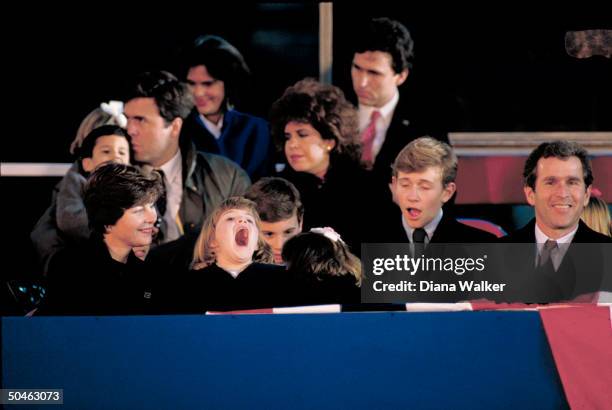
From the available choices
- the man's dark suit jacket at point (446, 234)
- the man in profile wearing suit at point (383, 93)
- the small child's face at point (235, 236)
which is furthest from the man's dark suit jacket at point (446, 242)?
the small child's face at point (235, 236)

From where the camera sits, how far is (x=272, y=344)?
584 centimetres

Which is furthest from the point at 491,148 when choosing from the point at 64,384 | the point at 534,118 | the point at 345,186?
the point at 64,384

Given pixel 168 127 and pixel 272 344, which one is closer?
pixel 272 344

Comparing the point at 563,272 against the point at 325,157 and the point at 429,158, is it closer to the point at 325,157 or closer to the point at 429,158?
the point at 429,158

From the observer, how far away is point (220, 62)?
6117 mm

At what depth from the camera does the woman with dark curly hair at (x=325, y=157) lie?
239 inches

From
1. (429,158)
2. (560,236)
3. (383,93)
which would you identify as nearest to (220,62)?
(383,93)

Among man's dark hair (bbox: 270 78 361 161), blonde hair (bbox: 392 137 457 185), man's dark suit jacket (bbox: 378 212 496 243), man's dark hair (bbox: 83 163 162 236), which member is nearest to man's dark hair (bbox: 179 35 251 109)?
man's dark hair (bbox: 270 78 361 161)

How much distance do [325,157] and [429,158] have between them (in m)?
0.60

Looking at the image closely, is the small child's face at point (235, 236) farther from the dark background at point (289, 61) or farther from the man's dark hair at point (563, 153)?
the man's dark hair at point (563, 153)

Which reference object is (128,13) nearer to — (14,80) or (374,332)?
(14,80)

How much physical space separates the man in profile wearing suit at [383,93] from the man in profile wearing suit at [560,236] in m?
0.63

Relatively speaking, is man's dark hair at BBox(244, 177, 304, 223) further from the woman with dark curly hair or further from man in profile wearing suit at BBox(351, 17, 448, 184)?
man in profile wearing suit at BBox(351, 17, 448, 184)

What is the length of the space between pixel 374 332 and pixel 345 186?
861 millimetres
